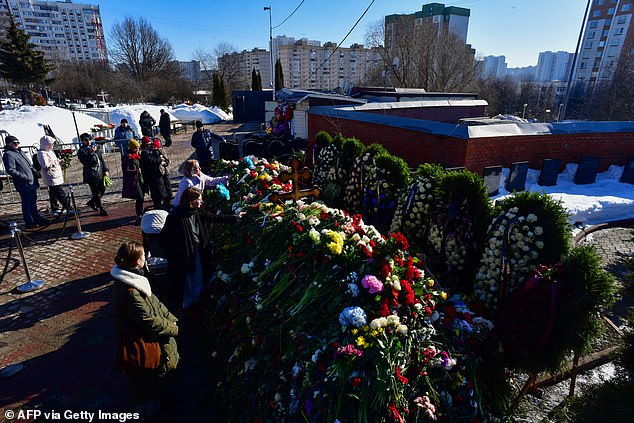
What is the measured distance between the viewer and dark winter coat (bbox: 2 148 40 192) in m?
6.73

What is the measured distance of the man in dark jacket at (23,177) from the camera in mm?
6750

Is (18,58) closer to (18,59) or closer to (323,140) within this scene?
(18,59)

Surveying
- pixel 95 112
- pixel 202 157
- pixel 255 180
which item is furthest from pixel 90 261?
pixel 95 112

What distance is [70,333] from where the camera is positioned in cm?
432

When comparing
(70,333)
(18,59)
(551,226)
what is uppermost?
(18,59)

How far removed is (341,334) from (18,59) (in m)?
45.4

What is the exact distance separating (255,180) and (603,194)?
8.56m

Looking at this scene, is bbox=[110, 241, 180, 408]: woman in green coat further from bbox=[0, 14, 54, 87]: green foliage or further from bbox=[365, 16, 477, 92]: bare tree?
bbox=[0, 14, 54, 87]: green foliage

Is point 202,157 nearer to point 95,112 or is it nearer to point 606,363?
point 606,363

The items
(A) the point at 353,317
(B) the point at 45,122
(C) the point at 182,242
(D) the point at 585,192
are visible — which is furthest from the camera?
(B) the point at 45,122

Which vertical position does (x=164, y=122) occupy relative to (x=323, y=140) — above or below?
below

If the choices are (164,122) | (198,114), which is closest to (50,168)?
(164,122)

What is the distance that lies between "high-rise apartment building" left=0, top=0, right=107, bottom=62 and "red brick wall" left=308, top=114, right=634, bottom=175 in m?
109

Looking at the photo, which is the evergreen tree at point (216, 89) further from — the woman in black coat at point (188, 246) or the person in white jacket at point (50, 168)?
the woman in black coat at point (188, 246)
